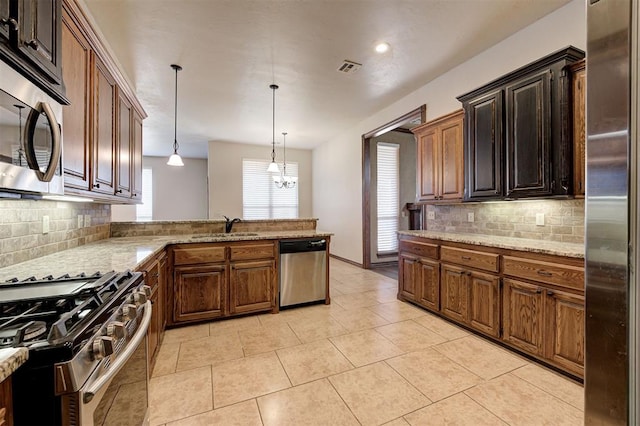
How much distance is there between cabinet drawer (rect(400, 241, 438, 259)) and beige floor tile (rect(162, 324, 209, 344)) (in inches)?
97.0

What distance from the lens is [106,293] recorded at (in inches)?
47.8

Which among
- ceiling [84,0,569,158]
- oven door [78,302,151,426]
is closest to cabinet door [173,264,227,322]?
oven door [78,302,151,426]

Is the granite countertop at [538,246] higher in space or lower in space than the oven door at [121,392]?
higher

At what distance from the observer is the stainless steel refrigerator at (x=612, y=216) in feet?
1.90

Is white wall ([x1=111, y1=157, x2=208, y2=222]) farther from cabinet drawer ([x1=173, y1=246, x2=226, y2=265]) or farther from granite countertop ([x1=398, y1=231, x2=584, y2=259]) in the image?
granite countertop ([x1=398, y1=231, x2=584, y2=259])

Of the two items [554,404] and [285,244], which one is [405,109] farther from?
[554,404]

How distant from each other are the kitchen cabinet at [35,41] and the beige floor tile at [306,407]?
6.66ft

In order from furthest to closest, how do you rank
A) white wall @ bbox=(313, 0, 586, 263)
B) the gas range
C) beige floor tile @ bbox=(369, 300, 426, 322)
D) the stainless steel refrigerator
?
beige floor tile @ bbox=(369, 300, 426, 322) → white wall @ bbox=(313, 0, 586, 263) → the gas range → the stainless steel refrigerator

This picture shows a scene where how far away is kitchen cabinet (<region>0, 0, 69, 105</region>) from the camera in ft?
3.13

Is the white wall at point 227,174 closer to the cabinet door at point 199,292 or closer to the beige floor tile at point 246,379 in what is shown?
the cabinet door at point 199,292

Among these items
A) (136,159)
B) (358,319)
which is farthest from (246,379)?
(136,159)

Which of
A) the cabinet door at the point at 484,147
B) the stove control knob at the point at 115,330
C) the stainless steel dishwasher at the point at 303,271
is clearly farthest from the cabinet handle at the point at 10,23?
the cabinet door at the point at 484,147

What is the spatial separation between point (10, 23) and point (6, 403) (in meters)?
1.19

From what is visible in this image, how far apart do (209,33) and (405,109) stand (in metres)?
2.92
